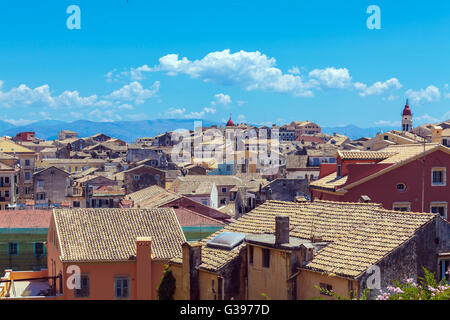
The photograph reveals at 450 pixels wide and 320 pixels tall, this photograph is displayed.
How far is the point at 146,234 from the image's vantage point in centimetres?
3253

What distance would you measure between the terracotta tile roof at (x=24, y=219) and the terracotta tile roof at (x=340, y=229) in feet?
75.6

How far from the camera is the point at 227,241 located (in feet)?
71.3

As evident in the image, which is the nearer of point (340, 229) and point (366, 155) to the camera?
point (340, 229)

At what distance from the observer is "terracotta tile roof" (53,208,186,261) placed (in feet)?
98.8

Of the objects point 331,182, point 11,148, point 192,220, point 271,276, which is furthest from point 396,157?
point 11,148

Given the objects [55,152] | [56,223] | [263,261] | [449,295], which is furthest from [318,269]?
[55,152]

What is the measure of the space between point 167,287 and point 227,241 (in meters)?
2.58

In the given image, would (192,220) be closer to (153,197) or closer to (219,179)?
(153,197)

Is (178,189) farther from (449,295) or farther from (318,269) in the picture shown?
(449,295)

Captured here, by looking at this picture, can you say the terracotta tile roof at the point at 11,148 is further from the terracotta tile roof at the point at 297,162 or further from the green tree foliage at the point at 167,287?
the green tree foliage at the point at 167,287

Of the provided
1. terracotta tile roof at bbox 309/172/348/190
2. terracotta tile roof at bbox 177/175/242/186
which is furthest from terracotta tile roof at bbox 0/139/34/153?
terracotta tile roof at bbox 309/172/348/190

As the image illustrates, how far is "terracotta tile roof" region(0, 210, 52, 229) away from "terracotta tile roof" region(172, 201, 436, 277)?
23.0 meters
